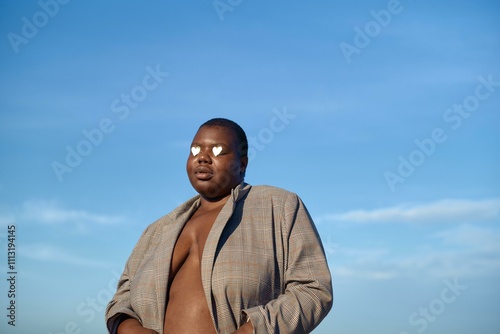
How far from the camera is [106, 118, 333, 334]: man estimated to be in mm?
5250

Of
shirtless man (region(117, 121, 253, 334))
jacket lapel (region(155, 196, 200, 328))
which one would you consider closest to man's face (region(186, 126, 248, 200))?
shirtless man (region(117, 121, 253, 334))

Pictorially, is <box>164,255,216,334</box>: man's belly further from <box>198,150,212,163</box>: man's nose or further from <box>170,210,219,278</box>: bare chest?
<box>198,150,212,163</box>: man's nose

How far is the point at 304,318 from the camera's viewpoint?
526 cm

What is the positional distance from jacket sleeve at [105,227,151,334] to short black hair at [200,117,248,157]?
955 millimetres

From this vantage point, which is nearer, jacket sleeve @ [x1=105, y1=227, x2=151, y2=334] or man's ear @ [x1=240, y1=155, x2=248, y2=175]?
jacket sleeve @ [x1=105, y1=227, x2=151, y2=334]

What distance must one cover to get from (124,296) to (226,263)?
3.11 ft

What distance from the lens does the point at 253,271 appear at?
17.5 feet

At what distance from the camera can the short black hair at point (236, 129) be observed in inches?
230

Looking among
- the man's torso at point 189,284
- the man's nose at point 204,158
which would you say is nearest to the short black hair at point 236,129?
the man's nose at point 204,158

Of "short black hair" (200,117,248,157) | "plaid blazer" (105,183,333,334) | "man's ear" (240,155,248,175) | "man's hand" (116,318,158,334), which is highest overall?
"short black hair" (200,117,248,157)

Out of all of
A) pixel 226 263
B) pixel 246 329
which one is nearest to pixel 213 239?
pixel 226 263

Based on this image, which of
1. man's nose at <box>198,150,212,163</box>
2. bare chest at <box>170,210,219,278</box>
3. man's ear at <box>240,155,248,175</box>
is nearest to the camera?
bare chest at <box>170,210,219,278</box>

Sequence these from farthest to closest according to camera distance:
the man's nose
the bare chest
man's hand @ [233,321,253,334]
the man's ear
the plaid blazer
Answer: the man's ear → the man's nose → the bare chest → the plaid blazer → man's hand @ [233,321,253,334]

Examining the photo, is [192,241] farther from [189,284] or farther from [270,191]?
[270,191]
